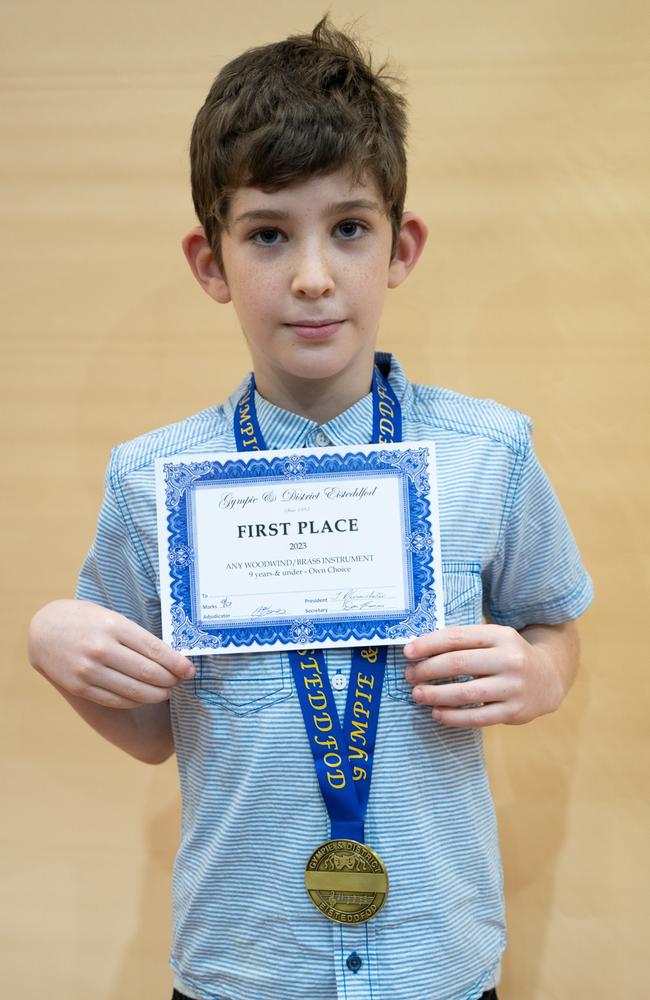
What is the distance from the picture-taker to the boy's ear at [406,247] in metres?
1.12

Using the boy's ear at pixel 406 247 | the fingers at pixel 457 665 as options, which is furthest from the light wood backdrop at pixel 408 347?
the fingers at pixel 457 665

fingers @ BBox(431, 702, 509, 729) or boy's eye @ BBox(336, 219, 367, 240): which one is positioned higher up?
boy's eye @ BBox(336, 219, 367, 240)

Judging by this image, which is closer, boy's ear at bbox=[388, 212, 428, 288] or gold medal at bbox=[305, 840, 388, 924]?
gold medal at bbox=[305, 840, 388, 924]

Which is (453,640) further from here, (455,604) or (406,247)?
(406,247)

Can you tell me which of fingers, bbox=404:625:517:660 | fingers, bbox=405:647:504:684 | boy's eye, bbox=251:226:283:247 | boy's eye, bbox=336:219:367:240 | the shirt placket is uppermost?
boy's eye, bbox=336:219:367:240

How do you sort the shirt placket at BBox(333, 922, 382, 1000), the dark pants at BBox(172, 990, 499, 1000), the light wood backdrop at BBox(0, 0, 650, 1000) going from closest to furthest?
the shirt placket at BBox(333, 922, 382, 1000), the dark pants at BBox(172, 990, 499, 1000), the light wood backdrop at BBox(0, 0, 650, 1000)

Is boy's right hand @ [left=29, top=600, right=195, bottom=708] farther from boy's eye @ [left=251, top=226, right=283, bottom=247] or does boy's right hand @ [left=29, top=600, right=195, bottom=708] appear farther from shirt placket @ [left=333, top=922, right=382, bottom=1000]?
boy's eye @ [left=251, top=226, right=283, bottom=247]

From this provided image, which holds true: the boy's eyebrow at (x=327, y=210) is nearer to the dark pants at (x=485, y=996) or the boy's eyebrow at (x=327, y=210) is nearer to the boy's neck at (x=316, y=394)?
the boy's neck at (x=316, y=394)

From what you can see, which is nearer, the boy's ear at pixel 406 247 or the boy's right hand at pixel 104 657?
the boy's right hand at pixel 104 657

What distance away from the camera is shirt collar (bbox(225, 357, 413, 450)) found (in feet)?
3.51

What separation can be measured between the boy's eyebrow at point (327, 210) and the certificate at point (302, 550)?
24cm

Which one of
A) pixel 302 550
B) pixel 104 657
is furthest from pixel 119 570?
pixel 302 550
